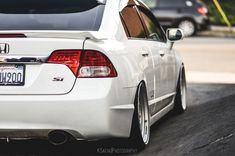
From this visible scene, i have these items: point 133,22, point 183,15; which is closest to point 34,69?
point 133,22

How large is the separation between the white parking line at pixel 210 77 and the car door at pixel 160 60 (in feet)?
16.3

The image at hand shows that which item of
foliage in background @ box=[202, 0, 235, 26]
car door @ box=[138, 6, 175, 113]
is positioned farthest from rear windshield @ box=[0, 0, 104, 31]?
foliage in background @ box=[202, 0, 235, 26]

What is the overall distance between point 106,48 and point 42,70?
0.57 meters

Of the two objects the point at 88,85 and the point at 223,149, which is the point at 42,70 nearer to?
the point at 88,85

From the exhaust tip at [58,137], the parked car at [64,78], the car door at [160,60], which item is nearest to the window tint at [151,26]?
the car door at [160,60]

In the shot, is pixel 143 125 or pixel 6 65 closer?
pixel 6 65

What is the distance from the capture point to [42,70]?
271 inches

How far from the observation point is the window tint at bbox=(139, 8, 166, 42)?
9.15 meters

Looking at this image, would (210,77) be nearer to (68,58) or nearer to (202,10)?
(68,58)

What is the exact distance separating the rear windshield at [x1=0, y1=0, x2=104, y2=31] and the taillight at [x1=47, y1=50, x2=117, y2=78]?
0.41 m

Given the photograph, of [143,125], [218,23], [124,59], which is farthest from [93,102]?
[218,23]

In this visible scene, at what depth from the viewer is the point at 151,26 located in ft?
31.1

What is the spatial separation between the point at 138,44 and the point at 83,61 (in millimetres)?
1291

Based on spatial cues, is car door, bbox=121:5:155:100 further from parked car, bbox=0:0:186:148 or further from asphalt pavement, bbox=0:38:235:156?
asphalt pavement, bbox=0:38:235:156
